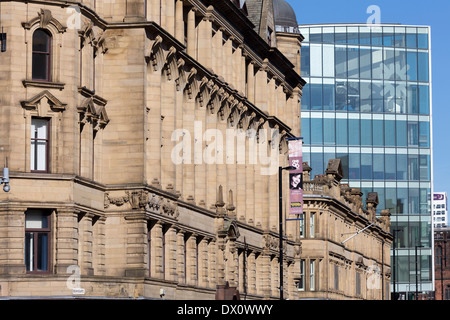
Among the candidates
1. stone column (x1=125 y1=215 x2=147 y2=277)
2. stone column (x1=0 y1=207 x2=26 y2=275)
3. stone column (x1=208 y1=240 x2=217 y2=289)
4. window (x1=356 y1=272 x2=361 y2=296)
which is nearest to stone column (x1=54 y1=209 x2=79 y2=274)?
stone column (x1=0 y1=207 x2=26 y2=275)

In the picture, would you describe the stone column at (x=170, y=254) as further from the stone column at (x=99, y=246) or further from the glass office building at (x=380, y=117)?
the glass office building at (x=380, y=117)

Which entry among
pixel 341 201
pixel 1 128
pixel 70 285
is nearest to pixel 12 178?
pixel 1 128

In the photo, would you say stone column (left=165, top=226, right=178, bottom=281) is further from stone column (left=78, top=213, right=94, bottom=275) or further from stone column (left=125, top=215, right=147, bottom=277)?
stone column (left=78, top=213, right=94, bottom=275)

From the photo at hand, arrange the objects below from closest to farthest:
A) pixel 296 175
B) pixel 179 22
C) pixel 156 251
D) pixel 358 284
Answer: pixel 156 251 < pixel 179 22 < pixel 296 175 < pixel 358 284

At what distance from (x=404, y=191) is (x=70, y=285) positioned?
97.4 meters

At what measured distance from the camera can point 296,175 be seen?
85.8 metres

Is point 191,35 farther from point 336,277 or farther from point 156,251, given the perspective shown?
point 336,277

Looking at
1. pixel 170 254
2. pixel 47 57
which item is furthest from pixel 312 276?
pixel 47 57

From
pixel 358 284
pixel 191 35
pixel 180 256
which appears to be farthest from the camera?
pixel 358 284

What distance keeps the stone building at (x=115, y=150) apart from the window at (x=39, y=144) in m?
0.05

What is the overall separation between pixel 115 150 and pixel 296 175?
119 ft

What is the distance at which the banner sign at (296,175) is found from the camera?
8438cm
